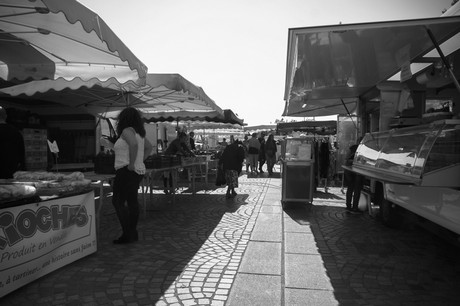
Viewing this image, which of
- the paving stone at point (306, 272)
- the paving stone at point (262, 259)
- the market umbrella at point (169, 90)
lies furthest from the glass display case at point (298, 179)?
the paving stone at point (306, 272)

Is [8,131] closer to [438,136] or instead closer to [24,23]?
[24,23]

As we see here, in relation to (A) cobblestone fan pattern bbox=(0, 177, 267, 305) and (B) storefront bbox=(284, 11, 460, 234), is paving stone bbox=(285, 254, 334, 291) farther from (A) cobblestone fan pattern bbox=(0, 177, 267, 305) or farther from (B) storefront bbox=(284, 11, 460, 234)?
(B) storefront bbox=(284, 11, 460, 234)

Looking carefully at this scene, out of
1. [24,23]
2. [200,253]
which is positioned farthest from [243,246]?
[24,23]

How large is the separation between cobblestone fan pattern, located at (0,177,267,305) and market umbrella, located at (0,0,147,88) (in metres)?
2.39

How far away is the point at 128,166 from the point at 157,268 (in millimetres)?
1483

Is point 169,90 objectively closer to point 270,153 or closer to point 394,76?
point 394,76

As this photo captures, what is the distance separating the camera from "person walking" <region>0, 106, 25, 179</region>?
13.6 feet

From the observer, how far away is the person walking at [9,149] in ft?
13.6

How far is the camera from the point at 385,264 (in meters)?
4.10

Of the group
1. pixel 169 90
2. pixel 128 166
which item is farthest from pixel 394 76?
pixel 128 166

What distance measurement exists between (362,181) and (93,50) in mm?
5560

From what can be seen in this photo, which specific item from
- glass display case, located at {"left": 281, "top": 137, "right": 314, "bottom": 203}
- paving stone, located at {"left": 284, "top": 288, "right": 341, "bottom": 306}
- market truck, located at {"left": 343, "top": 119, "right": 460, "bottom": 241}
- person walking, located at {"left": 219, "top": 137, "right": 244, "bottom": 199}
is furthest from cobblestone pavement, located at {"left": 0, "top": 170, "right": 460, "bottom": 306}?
person walking, located at {"left": 219, "top": 137, "right": 244, "bottom": 199}

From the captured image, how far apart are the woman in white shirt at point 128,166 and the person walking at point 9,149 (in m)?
1.19

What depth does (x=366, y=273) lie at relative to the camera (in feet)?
12.5
